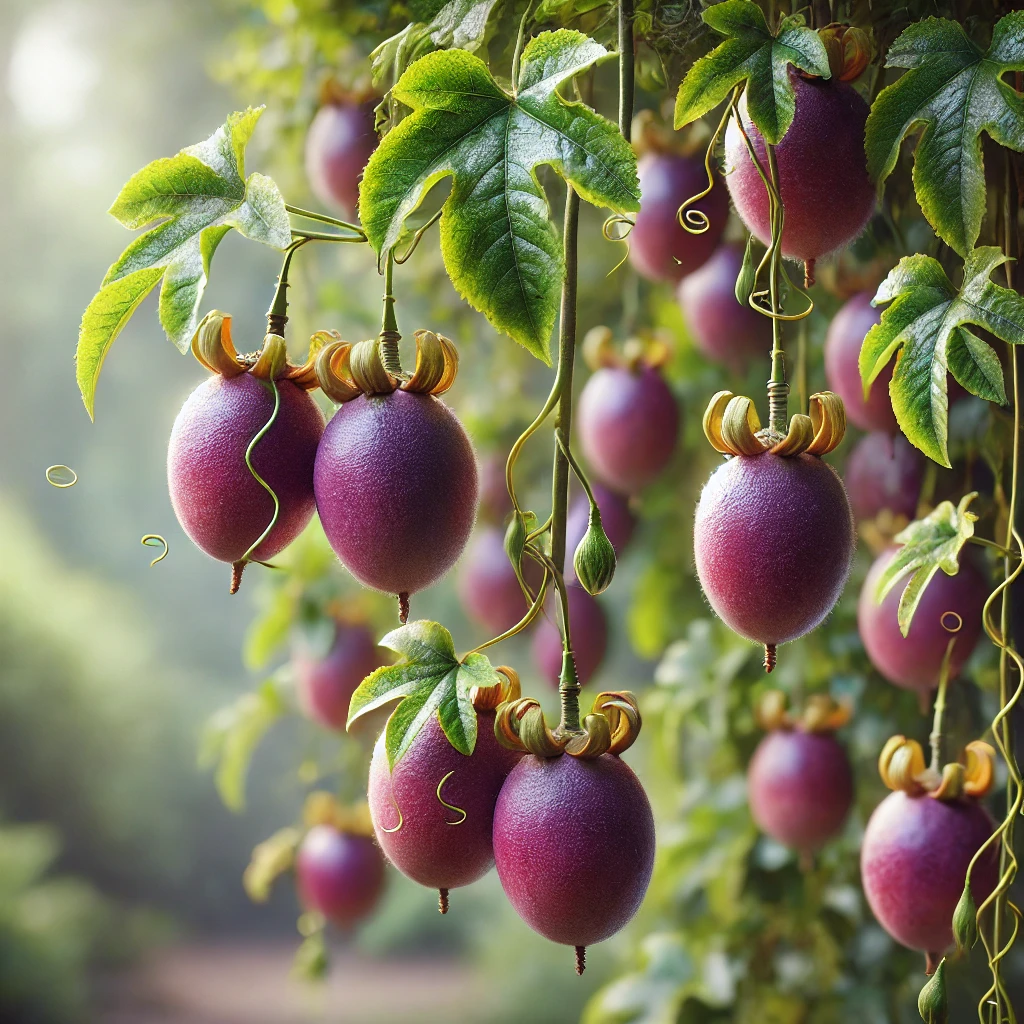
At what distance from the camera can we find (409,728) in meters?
0.31

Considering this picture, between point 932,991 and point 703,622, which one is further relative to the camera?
point 703,622

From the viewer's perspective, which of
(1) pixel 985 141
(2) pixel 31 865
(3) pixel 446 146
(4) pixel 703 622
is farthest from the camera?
(2) pixel 31 865

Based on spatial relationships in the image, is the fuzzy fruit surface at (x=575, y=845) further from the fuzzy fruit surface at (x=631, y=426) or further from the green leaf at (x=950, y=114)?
the fuzzy fruit surface at (x=631, y=426)

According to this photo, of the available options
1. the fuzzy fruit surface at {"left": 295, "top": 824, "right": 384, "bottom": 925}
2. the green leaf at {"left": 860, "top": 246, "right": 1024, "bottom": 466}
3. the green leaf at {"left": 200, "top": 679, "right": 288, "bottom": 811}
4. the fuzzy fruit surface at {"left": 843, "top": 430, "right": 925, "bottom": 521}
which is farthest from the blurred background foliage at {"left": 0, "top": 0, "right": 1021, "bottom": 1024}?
the green leaf at {"left": 860, "top": 246, "right": 1024, "bottom": 466}

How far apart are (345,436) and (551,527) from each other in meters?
0.06

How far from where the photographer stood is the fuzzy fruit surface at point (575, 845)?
1.01 feet

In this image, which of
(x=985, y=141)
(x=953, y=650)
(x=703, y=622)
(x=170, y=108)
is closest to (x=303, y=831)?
(x=703, y=622)

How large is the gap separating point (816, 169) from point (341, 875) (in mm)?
566

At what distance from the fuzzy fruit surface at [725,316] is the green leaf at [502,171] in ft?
1.04

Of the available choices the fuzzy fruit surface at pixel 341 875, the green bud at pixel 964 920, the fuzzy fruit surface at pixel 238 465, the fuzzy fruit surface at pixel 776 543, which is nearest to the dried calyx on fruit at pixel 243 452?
the fuzzy fruit surface at pixel 238 465

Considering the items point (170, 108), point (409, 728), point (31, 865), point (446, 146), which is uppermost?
point (170, 108)

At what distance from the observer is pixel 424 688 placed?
1.03 ft

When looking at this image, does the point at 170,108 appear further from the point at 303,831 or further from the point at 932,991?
the point at 932,991

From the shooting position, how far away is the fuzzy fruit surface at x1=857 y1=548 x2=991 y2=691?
500 mm
